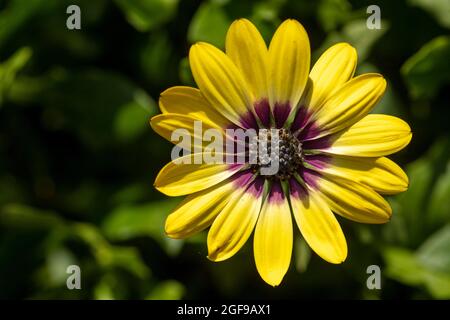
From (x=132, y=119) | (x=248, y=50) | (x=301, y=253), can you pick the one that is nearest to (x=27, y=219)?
(x=132, y=119)

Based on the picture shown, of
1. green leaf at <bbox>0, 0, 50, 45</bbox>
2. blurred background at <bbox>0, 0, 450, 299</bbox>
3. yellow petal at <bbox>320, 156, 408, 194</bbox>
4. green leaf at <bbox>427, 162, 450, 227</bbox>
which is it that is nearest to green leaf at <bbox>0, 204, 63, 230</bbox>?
blurred background at <bbox>0, 0, 450, 299</bbox>

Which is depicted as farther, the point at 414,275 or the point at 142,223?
the point at 142,223

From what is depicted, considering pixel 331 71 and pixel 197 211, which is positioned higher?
pixel 331 71

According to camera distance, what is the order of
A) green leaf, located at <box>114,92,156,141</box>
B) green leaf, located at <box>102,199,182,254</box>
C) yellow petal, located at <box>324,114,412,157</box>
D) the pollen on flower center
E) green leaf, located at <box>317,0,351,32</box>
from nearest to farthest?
yellow petal, located at <box>324,114,412,157</box> → the pollen on flower center → green leaf, located at <box>317,0,351,32</box> → green leaf, located at <box>102,199,182,254</box> → green leaf, located at <box>114,92,156,141</box>

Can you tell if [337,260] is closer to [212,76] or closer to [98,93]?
[212,76]

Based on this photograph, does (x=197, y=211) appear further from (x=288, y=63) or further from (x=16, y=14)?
(x=16, y=14)

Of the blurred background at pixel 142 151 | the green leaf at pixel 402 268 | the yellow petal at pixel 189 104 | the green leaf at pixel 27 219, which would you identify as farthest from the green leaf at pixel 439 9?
the green leaf at pixel 27 219

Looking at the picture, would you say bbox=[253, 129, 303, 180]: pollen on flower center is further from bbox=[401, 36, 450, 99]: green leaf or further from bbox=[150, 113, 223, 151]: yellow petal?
bbox=[401, 36, 450, 99]: green leaf

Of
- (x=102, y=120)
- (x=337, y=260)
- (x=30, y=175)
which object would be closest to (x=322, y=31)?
(x=102, y=120)
